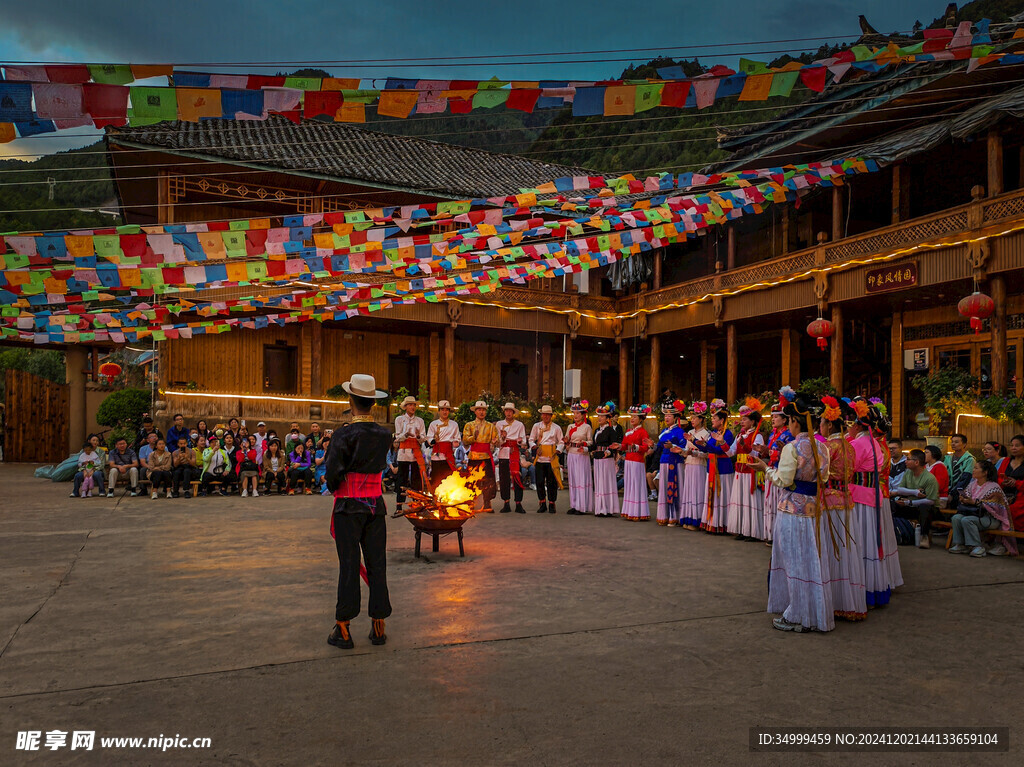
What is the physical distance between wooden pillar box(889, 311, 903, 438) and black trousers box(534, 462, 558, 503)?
10974 millimetres

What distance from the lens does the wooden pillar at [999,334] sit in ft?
47.2

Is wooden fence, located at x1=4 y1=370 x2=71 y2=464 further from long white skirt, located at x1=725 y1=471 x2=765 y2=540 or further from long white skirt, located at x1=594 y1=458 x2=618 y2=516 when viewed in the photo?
long white skirt, located at x1=725 y1=471 x2=765 y2=540

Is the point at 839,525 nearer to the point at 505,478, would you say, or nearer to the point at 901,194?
the point at 505,478

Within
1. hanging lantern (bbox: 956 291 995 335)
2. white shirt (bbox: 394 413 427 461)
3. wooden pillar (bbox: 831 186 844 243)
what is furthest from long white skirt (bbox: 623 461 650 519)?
wooden pillar (bbox: 831 186 844 243)

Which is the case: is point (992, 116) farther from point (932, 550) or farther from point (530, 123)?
point (530, 123)

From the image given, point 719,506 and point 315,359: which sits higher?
point 315,359

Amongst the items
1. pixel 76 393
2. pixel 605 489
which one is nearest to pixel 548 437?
pixel 605 489

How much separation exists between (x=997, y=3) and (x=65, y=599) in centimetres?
2961

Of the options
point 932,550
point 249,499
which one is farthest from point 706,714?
point 249,499

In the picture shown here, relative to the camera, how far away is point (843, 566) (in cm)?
562

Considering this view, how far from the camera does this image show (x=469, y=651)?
459 cm

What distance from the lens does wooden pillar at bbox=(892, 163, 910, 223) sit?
56.3 ft

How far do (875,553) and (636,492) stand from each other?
18.4ft

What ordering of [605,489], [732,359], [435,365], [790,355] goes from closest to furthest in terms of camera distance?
[605,489]
[732,359]
[790,355]
[435,365]
